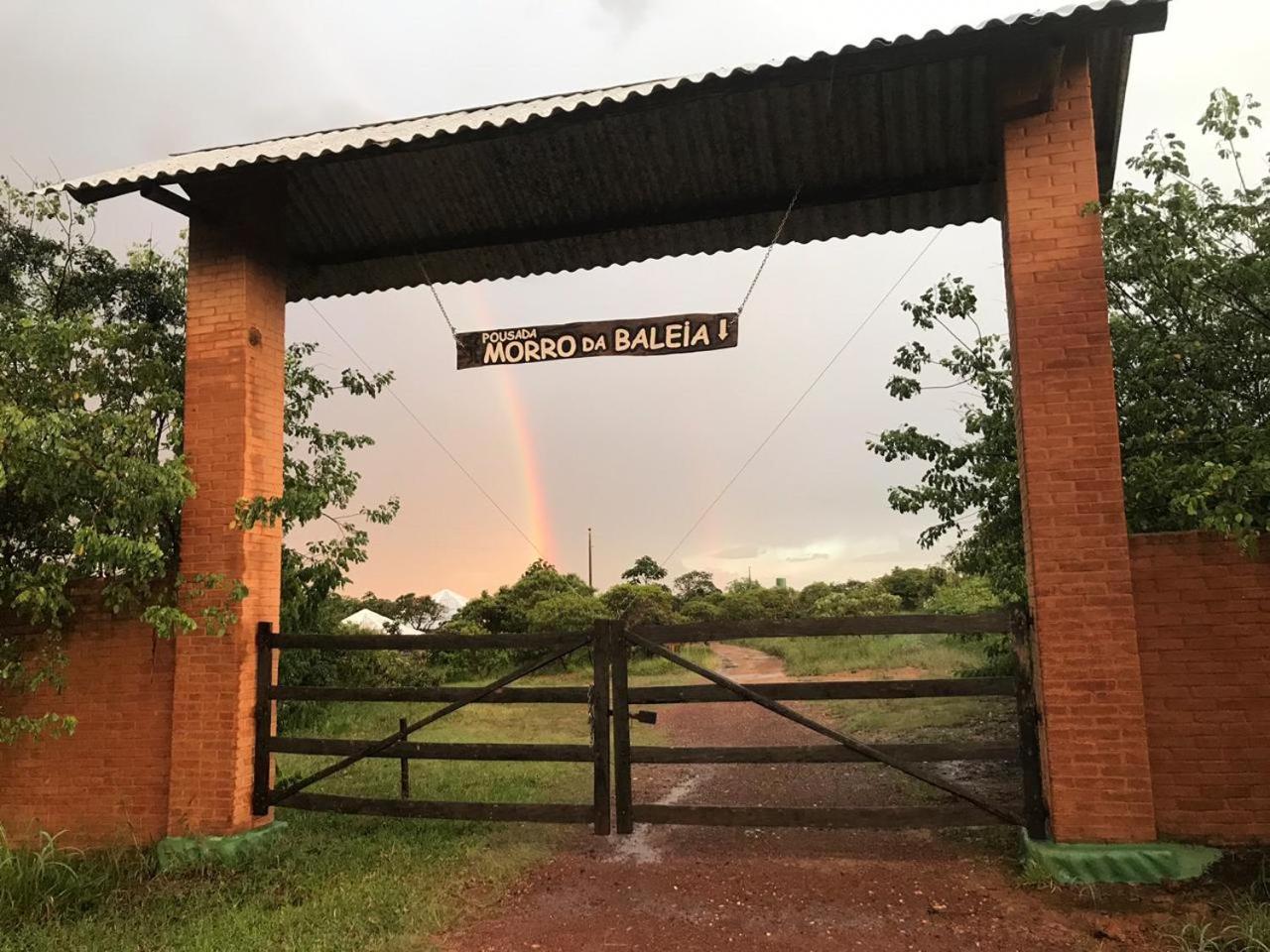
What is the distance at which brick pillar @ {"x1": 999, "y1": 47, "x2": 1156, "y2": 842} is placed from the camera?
5.09 m

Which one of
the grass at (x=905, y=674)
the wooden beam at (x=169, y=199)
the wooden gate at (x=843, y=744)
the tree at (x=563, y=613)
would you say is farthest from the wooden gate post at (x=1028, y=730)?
the tree at (x=563, y=613)

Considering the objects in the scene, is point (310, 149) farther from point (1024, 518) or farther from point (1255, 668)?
point (1255, 668)

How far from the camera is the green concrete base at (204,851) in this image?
240 inches

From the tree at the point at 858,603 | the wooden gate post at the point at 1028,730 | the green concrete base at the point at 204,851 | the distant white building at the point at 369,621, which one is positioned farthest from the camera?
the tree at the point at 858,603

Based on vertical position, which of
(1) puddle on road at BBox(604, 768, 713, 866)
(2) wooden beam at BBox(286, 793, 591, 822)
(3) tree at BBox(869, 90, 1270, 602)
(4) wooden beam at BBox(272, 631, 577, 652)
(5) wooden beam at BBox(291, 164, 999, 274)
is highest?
(5) wooden beam at BBox(291, 164, 999, 274)

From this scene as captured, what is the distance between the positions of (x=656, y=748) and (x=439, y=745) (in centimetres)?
171

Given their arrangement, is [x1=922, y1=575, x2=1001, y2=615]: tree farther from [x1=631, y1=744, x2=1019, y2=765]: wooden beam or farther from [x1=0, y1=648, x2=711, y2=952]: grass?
[x1=0, y1=648, x2=711, y2=952]: grass

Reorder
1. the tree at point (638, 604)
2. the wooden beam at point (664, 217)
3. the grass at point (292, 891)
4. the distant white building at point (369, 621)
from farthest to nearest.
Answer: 1. the tree at point (638, 604)
2. the distant white building at point (369, 621)
3. the wooden beam at point (664, 217)
4. the grass at point (292, 891)

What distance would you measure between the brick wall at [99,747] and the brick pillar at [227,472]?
237 mm

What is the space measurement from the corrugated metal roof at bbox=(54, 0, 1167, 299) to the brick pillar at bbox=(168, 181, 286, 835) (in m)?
0.51

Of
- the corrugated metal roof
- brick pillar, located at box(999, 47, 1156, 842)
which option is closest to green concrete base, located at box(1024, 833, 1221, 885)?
brick pillar, located at box(999, 47, 1156, 842)

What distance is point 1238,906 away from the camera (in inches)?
178

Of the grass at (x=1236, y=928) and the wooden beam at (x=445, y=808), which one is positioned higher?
the wooden beam at (x=445, y=808)

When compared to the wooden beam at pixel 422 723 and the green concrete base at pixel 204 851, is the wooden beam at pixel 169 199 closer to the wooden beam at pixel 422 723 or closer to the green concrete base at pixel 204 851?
the wooden beam at pixel 422 723
